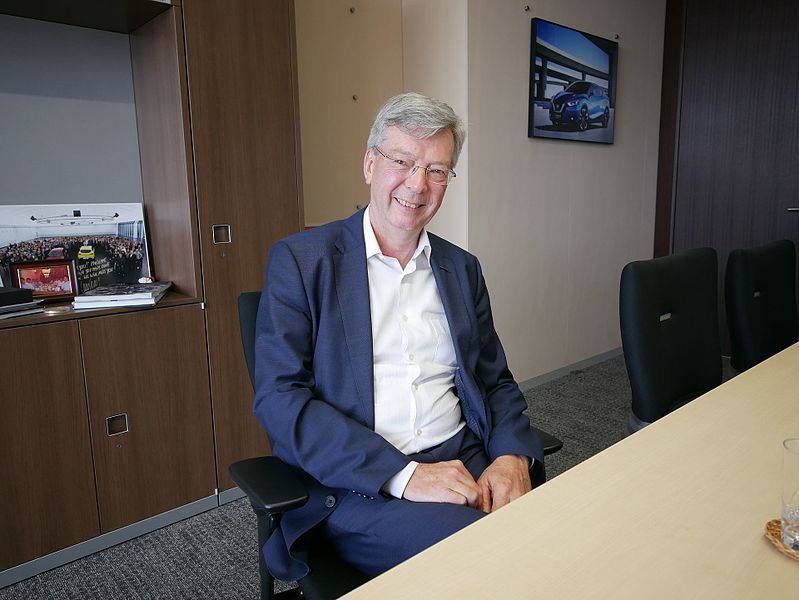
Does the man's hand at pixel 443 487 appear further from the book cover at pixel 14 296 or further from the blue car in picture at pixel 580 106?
the blue car in picture at pixel 580 106

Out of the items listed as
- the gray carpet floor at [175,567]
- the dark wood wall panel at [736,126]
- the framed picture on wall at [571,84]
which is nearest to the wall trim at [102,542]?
the gray carpet floor at [175,567]

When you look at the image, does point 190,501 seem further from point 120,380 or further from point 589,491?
point 589,491

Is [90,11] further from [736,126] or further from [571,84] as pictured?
[736,126]

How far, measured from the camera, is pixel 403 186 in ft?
4.73

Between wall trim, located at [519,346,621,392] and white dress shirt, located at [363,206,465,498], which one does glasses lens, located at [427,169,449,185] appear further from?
wall trim, located at [519,346,621,392]

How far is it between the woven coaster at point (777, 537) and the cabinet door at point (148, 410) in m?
1.98

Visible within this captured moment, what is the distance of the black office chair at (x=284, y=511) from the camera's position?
3.62 feet

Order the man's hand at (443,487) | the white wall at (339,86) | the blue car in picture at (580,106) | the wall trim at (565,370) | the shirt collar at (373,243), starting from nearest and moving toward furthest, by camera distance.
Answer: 1. the man's hand at (443,487)
2. the shirt collar at (373,243)
3. the white wall at (339,86)
4. the blue car in picture at (580,106)
5. the wall trim at (565,370)

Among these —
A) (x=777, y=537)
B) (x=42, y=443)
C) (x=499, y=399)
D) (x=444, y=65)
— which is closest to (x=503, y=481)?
(x=499, y=399)

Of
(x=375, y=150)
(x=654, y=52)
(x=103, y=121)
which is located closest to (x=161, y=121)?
(x=103, y=121)

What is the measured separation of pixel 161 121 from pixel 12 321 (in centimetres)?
92

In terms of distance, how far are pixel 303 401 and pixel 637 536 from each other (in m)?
0.73

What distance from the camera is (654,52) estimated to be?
4598mm

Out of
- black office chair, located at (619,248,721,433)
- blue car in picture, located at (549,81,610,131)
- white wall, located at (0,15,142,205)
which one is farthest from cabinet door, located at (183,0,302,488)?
blue car in picture, located at (549,81,610,131)
